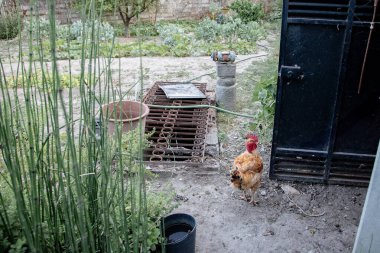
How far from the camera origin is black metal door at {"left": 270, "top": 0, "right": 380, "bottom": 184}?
110 inches

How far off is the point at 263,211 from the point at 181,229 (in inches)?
33.9

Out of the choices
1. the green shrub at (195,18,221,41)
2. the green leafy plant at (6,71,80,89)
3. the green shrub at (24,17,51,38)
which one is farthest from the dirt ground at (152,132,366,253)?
the green shrub at (195,18,221,41)

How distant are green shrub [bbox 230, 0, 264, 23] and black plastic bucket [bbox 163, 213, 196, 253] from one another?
8.84m

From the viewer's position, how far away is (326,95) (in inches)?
118

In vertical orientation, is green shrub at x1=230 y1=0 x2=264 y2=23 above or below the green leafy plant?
above

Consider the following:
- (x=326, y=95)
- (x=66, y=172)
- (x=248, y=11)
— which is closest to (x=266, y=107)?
(x=326, y=95)

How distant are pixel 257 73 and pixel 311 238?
13.0ft

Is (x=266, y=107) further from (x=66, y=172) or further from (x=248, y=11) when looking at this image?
(x=248, y=11)

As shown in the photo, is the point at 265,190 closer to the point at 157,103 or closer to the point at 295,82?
the point at 295,82

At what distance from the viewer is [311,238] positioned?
105 inches

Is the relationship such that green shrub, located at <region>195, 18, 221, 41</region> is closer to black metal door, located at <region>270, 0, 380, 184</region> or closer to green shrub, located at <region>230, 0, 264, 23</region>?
green shrub, located at <region>230, 0, 264, 23</region>

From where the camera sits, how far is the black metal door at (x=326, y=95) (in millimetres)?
2787

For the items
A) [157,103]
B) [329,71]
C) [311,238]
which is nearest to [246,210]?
[311,238]

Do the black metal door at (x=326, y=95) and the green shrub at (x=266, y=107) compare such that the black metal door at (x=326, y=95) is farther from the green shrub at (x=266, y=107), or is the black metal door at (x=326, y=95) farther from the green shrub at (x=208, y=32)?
the green shrub at (x=208, y=32)
